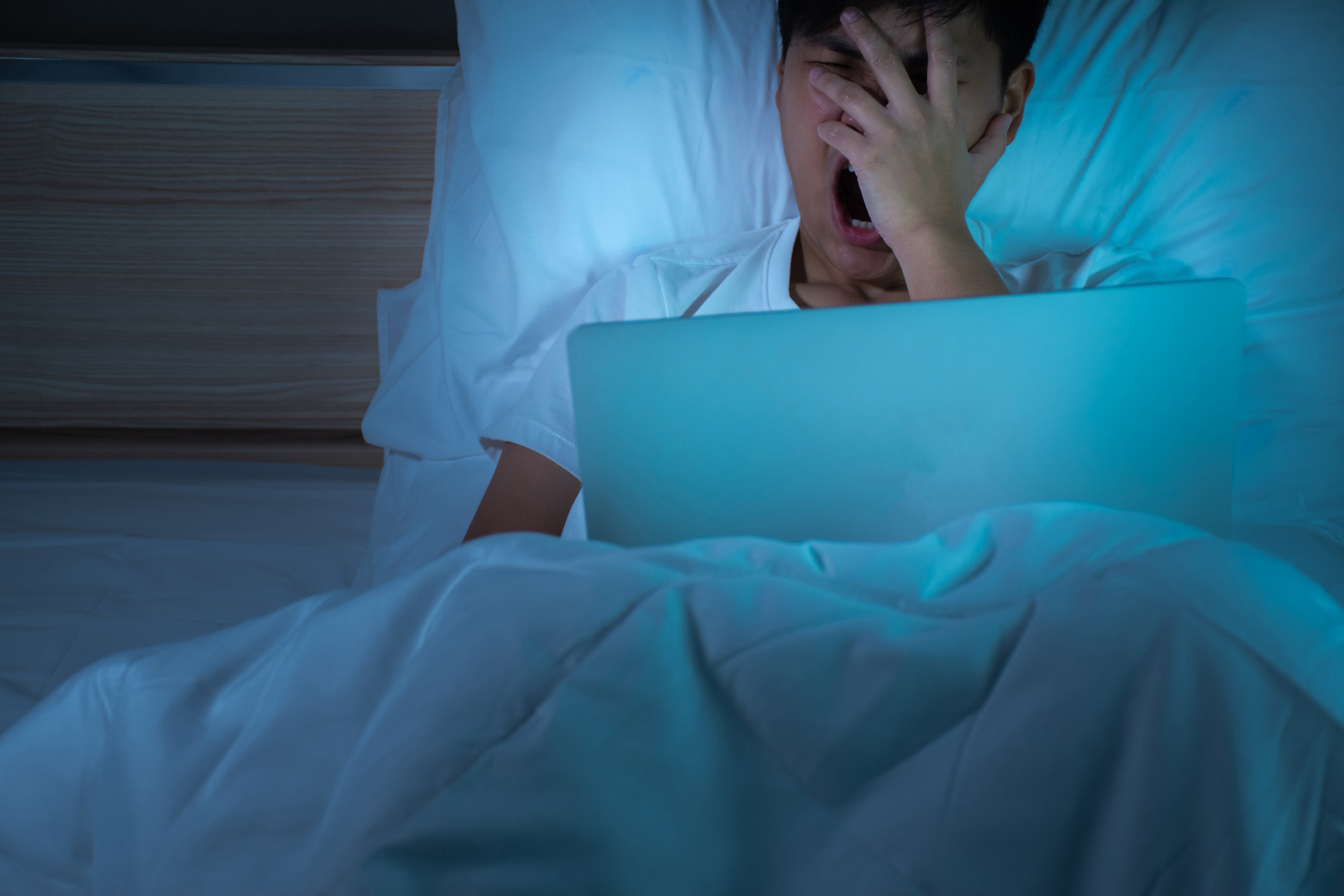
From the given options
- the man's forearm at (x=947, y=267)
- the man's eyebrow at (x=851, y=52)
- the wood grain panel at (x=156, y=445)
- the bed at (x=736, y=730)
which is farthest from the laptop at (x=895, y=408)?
the wood grain panel at (x=156, y=445)

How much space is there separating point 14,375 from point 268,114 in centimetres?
53

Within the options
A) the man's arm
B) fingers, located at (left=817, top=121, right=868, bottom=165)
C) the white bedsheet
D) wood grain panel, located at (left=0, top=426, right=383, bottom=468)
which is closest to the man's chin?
fingers, located at (left=817, top=121, right=868, bottom=165)

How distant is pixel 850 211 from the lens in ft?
3.43

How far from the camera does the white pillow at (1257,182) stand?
0.85 m

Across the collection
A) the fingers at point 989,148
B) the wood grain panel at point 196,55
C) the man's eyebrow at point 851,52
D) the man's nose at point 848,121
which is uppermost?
the wood grain panel at point 196,55

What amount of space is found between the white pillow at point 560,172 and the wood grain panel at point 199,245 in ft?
0.37

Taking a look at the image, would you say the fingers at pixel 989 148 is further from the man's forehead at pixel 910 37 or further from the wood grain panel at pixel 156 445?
the wood grain panel at pixel 156 445

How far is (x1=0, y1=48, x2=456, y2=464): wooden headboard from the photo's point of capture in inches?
41.9

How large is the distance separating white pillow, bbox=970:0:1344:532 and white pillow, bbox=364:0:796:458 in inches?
16.6

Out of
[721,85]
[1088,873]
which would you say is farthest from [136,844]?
[721,85]

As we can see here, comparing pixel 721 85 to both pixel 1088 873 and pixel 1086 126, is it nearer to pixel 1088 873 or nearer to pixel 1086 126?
pixel 1086 126

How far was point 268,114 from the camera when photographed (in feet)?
3.54

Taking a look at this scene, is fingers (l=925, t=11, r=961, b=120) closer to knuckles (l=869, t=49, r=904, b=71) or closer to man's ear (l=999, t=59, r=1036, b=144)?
knuckles (l=869, t=49, r=904, b=71)

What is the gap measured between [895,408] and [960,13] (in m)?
0.62
